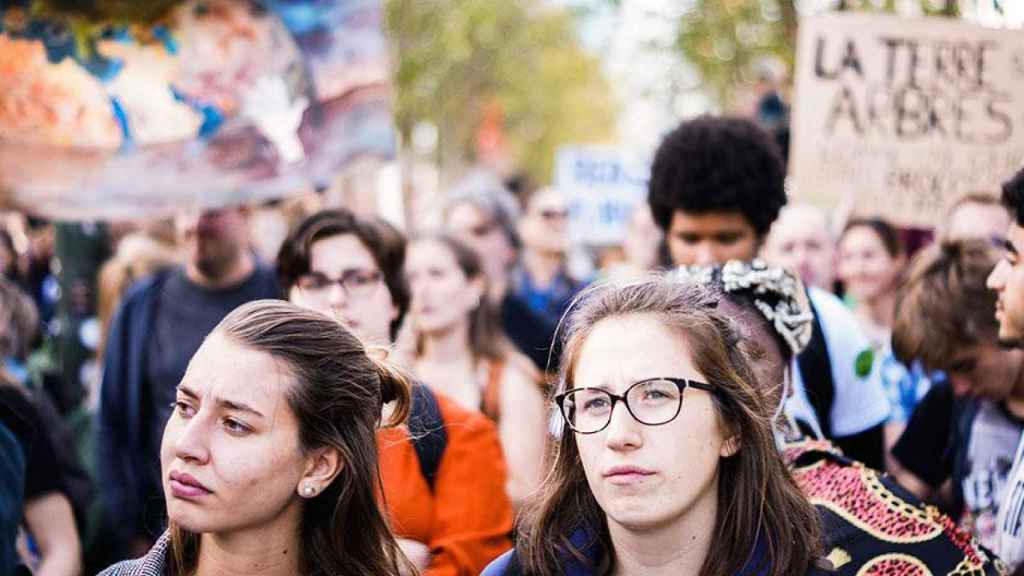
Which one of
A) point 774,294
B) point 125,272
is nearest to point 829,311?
point 774,294

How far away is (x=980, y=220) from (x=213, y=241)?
3.35 meters

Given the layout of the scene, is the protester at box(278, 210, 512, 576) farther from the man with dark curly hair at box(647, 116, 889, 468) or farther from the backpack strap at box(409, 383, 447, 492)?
the man with dark curly hair at box(647, 116, 889, 468)

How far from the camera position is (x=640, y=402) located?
3.06 m

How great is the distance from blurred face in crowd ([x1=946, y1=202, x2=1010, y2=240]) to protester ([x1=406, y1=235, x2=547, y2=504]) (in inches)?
77.0

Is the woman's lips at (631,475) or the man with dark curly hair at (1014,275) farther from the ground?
the man with dark curly hair at (1014,275)

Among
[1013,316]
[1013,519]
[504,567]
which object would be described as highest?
[1013,316]

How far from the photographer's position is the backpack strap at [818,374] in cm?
452

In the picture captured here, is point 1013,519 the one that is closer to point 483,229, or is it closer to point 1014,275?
point 1014,275

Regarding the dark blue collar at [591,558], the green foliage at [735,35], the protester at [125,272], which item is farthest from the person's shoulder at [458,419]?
the green foliage at [735,35]

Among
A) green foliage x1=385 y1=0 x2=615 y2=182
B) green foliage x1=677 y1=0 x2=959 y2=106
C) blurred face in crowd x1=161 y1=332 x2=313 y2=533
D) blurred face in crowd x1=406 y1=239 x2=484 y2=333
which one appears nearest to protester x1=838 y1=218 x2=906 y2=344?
blurred face in crowd x1=406 y1=239 x2=484 y2=333

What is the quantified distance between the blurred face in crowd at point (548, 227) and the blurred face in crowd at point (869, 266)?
332 centimetres

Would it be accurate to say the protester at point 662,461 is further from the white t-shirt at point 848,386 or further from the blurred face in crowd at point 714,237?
the blurred face in crowd at point 714,237

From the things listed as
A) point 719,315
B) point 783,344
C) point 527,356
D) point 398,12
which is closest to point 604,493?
point 719,315

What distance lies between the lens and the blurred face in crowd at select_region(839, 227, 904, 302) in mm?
7391
